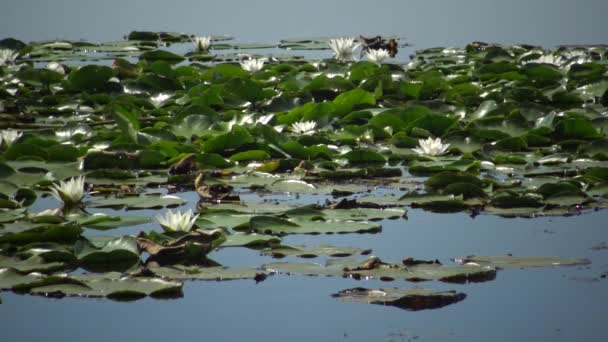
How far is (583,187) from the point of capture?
4.76 m

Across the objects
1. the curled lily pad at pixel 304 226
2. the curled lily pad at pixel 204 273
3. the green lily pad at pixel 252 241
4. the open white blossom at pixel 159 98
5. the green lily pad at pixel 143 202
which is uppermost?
the open white blossom at pixel 159 98

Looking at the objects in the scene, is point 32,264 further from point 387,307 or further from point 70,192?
point 387,307

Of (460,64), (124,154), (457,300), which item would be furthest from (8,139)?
(460,64)

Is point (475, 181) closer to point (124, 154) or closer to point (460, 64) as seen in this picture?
point (124, 154)

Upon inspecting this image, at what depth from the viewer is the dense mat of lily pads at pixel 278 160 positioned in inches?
150

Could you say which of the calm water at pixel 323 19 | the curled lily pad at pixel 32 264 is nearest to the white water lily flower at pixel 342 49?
the calm water at pixel 323 19

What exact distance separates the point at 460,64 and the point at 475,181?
4030 mm

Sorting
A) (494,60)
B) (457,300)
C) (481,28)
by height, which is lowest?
(457,300)

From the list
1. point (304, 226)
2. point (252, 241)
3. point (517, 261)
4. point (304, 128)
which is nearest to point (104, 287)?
point (252, 241)

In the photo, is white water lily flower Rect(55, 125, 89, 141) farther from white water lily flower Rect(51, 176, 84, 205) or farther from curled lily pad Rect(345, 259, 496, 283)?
curled lily pad Rect(345, 259, 496, 283)

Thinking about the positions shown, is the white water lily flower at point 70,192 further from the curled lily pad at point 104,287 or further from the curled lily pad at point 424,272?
the curled lily pad at point 424,272

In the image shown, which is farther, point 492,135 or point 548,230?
point 492,135

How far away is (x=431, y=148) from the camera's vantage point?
545 cm

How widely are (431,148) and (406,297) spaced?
6.91 ft
